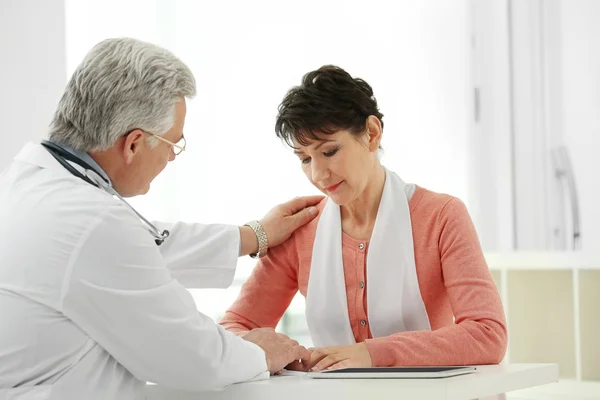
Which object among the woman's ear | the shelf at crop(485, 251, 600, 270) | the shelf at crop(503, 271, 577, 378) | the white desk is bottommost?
the shelf at crop(503, 271, 577, 378)

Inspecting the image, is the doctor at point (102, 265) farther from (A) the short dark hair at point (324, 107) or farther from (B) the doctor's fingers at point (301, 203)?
(B) the doctor's fingers at point (301, 203)

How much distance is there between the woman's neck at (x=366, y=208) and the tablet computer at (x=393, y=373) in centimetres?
60

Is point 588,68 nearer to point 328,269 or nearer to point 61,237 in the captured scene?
point 328,269

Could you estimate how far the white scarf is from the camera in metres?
2.10

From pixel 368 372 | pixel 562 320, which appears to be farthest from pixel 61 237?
pixel 562 320

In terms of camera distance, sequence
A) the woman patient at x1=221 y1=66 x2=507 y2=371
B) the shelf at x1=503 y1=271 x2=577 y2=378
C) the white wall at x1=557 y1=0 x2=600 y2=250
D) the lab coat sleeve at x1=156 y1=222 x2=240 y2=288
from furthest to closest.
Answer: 1. the white wall at x1=557 y1=0 x2=600 y2=250
2. the shelf at x1=503 y1=271 x2=577 y2=378
3. the lab coat sleeve at x1=156 y1=222 x2=240 y2=288
4. the woman patient at x1=221 y1=66 x2=507 y2=371

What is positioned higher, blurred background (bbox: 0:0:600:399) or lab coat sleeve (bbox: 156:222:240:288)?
blurred background (bbox: 0:0:600:399)

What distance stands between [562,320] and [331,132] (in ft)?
5.65

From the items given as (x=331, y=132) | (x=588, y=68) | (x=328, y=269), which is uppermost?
(x=588, y=68)

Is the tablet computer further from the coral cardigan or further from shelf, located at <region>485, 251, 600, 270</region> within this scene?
shelf, located at <region>485, 251, 600, 270</region>

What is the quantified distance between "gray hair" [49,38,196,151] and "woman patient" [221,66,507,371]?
0.47 meters

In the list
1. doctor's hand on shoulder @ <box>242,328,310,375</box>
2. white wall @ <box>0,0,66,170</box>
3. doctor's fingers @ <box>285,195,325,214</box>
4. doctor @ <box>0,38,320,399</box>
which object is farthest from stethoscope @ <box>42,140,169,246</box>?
white wall @ <box>0,0,66,170</box>

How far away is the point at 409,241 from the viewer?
6.96 feet

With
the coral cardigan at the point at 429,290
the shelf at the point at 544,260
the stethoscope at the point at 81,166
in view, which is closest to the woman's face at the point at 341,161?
the coral cardigan at the point at 429,290
